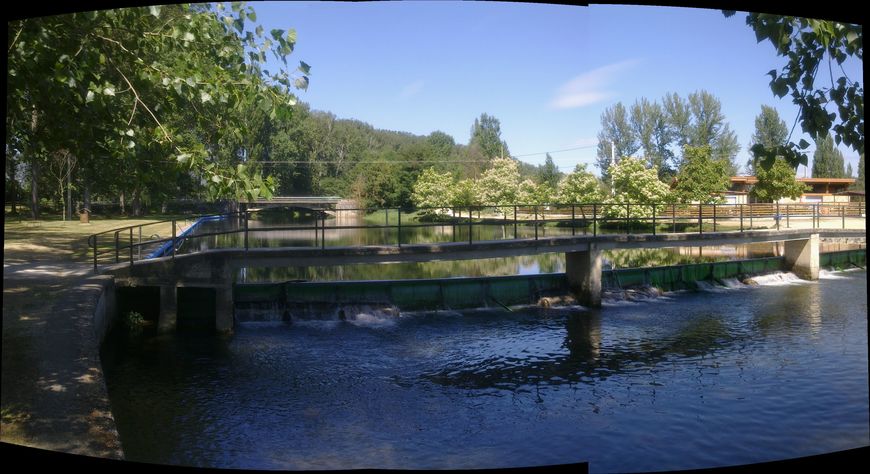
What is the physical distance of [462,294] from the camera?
714 inches

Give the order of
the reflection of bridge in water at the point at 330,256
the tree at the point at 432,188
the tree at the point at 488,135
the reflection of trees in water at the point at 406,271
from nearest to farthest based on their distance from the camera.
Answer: the reflection of bridge in water at the point at 330,256 → the reflection of trees in water at the point at 406,271 → the tree at the point at 432,188 → the tree at the point at 488,135

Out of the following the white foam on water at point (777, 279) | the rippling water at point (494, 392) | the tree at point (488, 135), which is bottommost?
the rippling water at point (494, 392)

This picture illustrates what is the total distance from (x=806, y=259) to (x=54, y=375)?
2514 centimetres

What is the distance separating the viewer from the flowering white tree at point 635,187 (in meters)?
39.9

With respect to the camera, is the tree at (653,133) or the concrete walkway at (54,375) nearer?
the concrete walkway at (54,375)

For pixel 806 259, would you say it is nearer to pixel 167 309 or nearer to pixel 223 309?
pixel 223 309

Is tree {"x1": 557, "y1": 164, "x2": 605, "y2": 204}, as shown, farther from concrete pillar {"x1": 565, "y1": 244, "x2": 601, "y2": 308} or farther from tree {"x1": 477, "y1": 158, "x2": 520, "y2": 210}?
concrete pillar {"x1": 565, "y1": 244, "x2": 601, "y2": 308}

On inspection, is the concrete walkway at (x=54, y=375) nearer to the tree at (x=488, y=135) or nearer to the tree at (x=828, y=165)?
the tree at (x=828, y=165)

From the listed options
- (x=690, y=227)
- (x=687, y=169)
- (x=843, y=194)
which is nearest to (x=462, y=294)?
(x=690, y=227)

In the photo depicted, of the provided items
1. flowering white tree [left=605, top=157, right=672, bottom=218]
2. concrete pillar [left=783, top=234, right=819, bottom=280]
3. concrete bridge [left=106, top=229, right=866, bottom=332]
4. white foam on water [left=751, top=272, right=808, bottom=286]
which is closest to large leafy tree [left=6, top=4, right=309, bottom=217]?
concrete bridge [left=106, top=229, right=866, bottom=332]

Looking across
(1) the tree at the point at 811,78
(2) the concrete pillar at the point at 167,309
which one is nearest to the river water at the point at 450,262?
(2) the concrete pillar at the point at 167,309

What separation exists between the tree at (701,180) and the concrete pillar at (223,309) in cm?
3437

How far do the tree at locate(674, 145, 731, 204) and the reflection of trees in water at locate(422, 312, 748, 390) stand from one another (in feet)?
94.1

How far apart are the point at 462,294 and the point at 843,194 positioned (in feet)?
126
